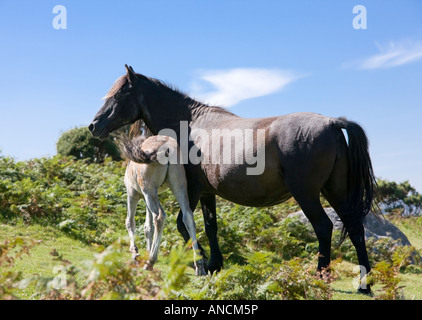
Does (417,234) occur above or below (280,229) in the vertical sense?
below

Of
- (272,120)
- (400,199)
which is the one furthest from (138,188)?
(400,199)

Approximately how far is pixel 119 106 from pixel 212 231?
2667 mm

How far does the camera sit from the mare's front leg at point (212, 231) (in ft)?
22.4

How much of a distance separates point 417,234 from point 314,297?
15599mm

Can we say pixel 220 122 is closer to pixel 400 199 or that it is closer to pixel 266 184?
pixel 266 184

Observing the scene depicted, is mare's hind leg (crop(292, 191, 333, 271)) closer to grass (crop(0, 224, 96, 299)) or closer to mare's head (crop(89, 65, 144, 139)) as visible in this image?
mare's head (crop(89, 65, 144, 139))

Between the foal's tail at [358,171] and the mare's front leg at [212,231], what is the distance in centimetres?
225

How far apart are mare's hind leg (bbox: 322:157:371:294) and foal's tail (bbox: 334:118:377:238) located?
3 centimetres

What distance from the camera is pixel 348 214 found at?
18.9 feet

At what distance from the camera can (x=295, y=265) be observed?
14.9ft

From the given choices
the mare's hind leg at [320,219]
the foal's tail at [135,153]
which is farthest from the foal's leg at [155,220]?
the mare's hind leg at [320,219]

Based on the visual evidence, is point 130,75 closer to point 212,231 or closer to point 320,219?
point 212,231

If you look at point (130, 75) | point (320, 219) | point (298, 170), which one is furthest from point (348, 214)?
point (130, 75)

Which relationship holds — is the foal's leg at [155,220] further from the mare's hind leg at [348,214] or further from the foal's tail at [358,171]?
the foal's tail at [358,171]
